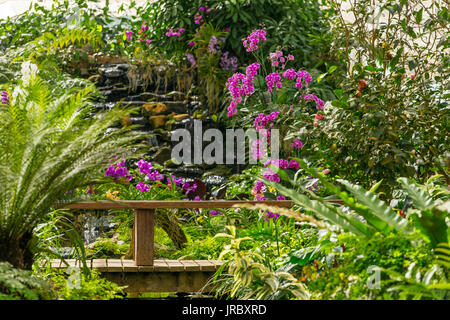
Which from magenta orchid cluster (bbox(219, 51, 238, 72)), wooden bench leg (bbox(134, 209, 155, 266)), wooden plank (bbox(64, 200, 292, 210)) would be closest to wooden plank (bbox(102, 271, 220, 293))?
wooden bench leg (bbox(134, 209, 155, 266))

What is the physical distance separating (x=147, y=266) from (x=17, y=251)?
5.29ft

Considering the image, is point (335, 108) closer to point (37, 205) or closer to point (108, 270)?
point (108, 270)

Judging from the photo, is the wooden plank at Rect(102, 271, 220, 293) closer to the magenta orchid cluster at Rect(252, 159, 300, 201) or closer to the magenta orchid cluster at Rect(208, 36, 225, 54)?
the magenta orchid cluster at Rect(252, 159, 300, 201)

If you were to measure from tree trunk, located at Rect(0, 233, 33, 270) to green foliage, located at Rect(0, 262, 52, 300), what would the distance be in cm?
10

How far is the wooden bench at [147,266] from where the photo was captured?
11.5ft

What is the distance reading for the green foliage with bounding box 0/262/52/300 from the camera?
1662 mm

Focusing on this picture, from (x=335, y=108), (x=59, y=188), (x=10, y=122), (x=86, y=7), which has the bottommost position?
(x=59, y=188)

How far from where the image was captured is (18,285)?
1657mm

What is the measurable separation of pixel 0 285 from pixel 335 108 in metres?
2.40

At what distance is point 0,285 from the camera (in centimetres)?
187

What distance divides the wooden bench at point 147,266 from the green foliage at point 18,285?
152 cm

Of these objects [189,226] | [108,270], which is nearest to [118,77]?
[189,226]

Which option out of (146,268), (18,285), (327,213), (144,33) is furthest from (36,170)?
(144,33)

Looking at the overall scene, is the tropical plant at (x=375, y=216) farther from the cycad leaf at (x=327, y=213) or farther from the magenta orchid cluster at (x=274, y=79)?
the magenta orchid cluster at (x=274, y=79)
